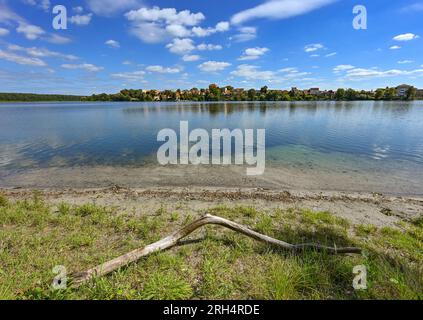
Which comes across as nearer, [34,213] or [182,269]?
[182,269]

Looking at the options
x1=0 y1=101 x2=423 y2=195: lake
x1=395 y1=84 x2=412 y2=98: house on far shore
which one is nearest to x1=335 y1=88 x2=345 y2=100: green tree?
x1=395 y1=84 x2=412 y2=98: house on far shore

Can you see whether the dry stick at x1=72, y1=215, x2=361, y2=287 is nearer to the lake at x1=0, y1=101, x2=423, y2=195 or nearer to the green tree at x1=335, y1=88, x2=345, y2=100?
the lake at x1=0, y1=101, x2=423, y2=195

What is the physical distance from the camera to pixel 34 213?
606 centimetres

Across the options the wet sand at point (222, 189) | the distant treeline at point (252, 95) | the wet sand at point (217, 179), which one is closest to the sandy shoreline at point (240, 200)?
the wet sand at point (222, 189)

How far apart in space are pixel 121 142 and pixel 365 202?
1952 centimetres

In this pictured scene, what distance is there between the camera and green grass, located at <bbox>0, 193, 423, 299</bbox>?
315 centimetres

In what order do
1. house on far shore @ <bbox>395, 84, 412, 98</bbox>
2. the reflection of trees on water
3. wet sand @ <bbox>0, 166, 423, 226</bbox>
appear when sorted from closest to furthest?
1. wet sand @ <bbox>0, 166, 423, 226</bbox>
2. the reflection of trees on water
3. house on far shore @ <bbox>395, 84, 412, 98</bbox>

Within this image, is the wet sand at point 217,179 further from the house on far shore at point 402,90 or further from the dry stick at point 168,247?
the house on far shore at point 402,90

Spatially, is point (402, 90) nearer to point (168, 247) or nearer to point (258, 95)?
point (258, 95)

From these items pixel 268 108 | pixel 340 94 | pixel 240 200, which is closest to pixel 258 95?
pixel 340 94

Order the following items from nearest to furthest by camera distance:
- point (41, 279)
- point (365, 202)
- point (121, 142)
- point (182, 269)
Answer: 1. point (41, 279)
2. point (182, 269)
3. point (365, 202)
4. point (121, 142)
